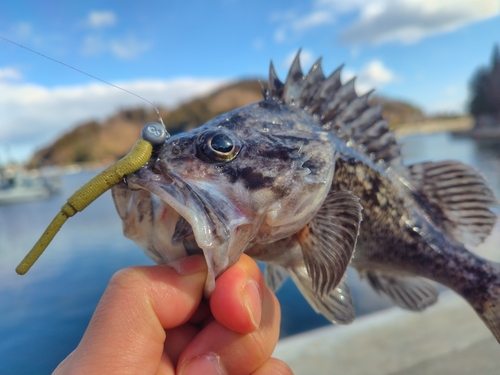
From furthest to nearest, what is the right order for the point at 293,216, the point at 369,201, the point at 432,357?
the point at 432,357
the point at 369,201
the point at 293,216

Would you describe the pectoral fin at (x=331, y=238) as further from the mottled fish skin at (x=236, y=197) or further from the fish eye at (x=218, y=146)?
the fish eye at (x=218, y=146)

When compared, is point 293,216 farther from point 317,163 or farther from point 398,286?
point 398,286

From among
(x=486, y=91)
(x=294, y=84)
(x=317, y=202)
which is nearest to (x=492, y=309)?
(x=317, y=202)

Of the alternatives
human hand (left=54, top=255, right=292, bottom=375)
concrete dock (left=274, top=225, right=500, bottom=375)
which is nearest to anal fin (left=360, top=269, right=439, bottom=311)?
human hand (left=54, top=255, right=292, bottom=375)

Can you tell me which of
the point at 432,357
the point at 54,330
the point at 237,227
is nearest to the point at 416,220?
the point at 237,227

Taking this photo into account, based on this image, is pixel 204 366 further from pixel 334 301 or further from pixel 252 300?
pixel 334 301

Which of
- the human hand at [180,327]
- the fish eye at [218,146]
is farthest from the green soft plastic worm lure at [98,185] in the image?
the human hand at [180,327]
